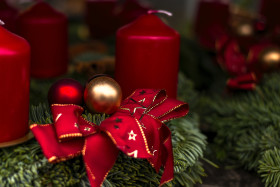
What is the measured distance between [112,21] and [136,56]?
45 cm

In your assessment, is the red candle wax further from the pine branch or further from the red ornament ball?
the pine branch

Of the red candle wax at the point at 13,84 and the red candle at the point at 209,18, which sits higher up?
the red candle wax at the point at 13,84

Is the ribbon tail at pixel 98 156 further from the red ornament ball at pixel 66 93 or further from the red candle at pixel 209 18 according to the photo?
the red candle at pixel 209 18

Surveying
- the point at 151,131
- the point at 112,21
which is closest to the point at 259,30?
the point at 112,21

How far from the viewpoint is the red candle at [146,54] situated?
0.66 meters

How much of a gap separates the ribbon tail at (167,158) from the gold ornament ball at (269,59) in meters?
0.41

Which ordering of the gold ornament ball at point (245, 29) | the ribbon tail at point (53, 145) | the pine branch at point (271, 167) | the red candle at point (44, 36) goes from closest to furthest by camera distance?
the ribbon tail at point (53, 145) < the pine branch at point (271, 167) < the red candle at point (44, 36) < the gold ornament ball at point (245, 29)

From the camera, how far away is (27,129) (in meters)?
0.56

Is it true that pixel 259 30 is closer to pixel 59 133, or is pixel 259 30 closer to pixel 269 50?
pixel 269 50

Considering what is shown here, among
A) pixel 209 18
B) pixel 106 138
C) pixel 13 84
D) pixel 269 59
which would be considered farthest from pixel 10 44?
pixel 209 18

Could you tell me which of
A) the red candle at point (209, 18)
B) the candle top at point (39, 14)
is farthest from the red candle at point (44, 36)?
the red candle at point (209, 18)

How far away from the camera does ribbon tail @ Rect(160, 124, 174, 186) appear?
55 cm

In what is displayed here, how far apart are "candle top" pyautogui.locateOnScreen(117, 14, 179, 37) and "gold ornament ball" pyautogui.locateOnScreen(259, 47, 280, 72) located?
0.99 feet

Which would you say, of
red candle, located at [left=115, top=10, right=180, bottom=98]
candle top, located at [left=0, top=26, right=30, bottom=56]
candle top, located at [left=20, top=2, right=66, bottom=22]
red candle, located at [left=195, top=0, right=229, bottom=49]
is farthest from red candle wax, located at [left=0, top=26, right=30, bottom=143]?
red candle, located at [left=195, top=0, right=229, bottom=49]
